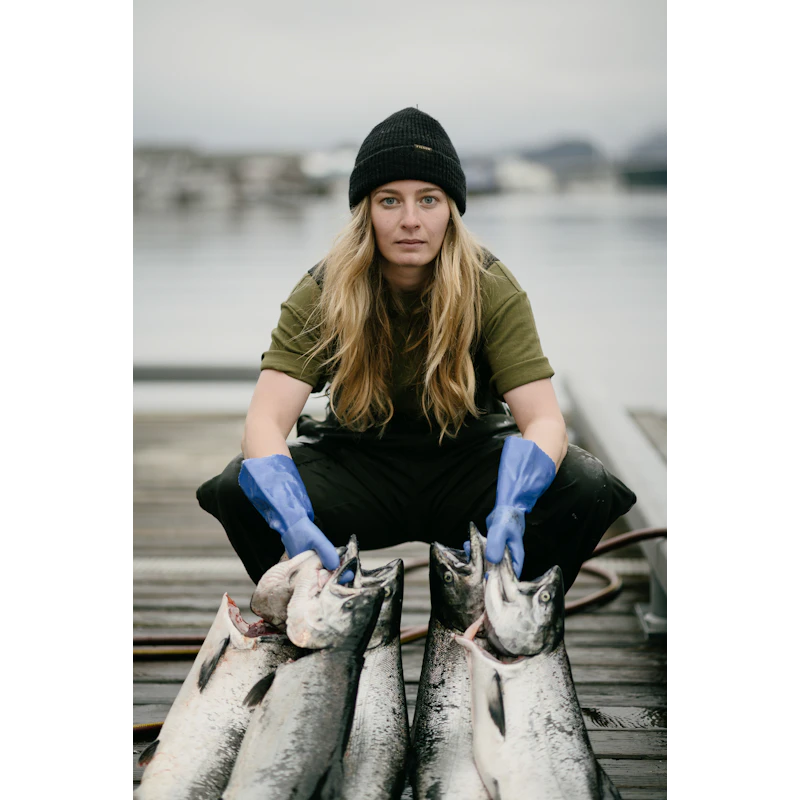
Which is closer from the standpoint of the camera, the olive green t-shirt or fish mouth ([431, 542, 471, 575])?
fish mouth ([431, 542, 471, 575])

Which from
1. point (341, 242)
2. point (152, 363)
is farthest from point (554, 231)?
point (341, 242)

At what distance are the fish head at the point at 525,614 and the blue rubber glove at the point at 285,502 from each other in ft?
1.23

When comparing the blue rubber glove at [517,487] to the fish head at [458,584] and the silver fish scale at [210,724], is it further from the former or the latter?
the silver fish scale at [210,724]

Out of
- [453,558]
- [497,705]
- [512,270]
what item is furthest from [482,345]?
[512,270]

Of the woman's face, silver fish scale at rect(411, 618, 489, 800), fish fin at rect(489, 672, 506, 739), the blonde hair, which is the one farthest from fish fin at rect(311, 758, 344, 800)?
the woman's face

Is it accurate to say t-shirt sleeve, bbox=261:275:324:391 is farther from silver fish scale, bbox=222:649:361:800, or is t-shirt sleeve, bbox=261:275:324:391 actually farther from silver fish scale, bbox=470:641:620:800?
silver fish scale, bbox=470:641:620:800

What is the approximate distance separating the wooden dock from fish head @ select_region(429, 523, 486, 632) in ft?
1.24

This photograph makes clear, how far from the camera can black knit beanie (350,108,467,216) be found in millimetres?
2346

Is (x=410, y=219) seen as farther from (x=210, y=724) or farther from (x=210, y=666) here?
(x=210, y=724)

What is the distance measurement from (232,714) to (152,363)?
4505 mm

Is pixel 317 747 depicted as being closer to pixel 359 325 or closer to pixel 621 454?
pixel 359 325

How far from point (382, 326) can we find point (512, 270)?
480 inches

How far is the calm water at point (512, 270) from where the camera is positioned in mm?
7492

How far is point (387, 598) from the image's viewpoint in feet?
6.62
